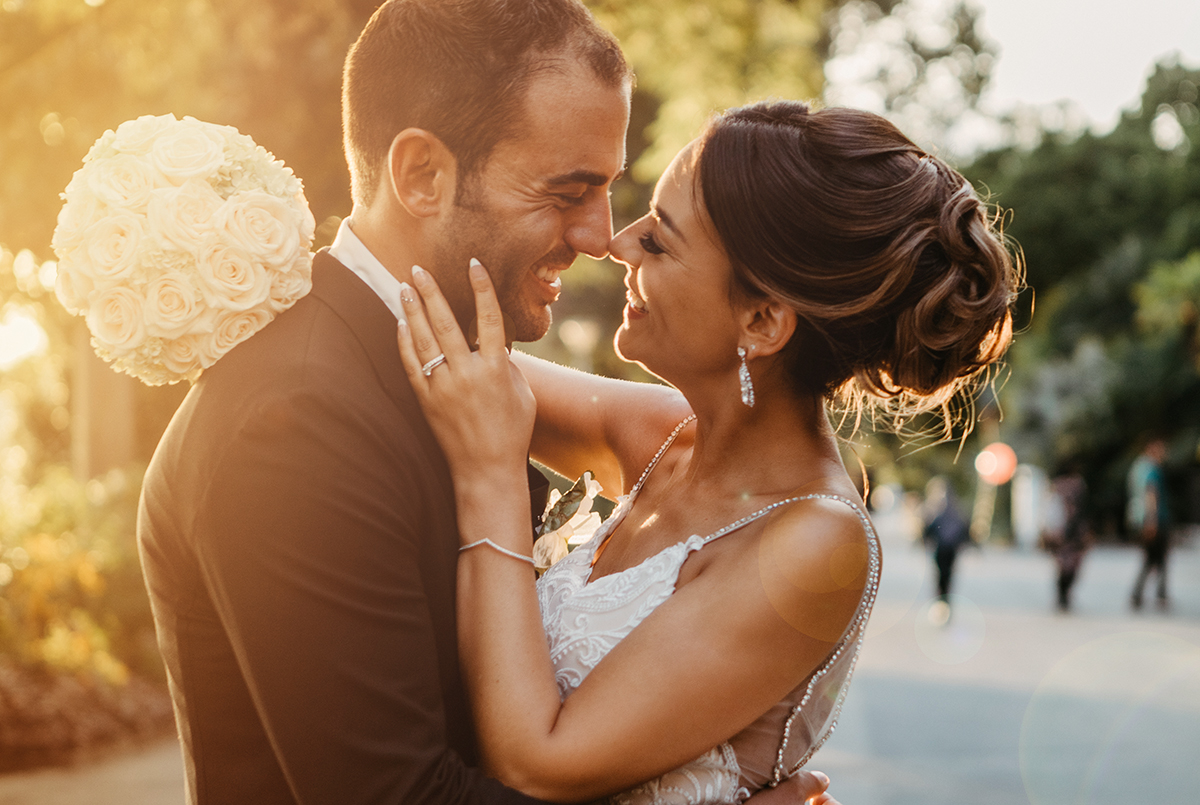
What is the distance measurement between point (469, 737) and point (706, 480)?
3.24 feet

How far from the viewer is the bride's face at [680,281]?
261 centimetres

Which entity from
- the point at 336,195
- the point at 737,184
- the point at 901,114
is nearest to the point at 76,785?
the point at 336,195

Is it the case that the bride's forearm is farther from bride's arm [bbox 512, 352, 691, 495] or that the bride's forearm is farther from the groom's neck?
bride's arm [bbox 512, 352, 691, 495]

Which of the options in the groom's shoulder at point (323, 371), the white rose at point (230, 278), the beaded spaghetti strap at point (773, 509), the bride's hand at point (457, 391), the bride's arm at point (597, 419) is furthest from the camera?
the bride's arm at point (597, 419)

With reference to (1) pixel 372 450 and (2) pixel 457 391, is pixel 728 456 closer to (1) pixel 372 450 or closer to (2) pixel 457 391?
(2) pixel 457 391

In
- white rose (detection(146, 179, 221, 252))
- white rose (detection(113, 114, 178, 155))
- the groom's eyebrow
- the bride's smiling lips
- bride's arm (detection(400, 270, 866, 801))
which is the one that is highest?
white rose (detection(113, 114, 178, 155))

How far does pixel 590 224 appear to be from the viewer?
255 cm

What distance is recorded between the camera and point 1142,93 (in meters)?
52.0

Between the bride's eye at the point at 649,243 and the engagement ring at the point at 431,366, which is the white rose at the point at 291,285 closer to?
the engagement ring at the point at 431,366

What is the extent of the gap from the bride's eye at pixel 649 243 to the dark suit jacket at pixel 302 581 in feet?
2.91

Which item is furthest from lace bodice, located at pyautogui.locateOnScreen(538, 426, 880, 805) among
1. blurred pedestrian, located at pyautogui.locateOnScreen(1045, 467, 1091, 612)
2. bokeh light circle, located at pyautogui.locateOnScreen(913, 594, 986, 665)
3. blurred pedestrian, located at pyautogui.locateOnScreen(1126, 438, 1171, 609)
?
blurred pedestrian, located at pyautogui.locateOnScreen(1126, 438, 1171, 609)

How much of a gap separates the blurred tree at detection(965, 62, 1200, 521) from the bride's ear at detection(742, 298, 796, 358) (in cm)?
2004

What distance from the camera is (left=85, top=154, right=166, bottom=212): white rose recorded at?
80.3 inches

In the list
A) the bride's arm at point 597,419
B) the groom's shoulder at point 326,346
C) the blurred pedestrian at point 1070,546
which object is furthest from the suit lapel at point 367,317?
the blurred pedestrian at point 1070,546
